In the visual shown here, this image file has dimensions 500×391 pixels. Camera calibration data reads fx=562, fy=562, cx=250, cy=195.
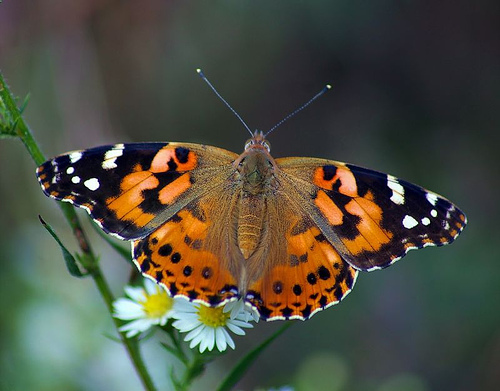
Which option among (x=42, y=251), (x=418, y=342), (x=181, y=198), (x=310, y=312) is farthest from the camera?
(x=418, y=342)

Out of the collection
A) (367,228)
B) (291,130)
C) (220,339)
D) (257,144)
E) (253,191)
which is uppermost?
(257,144)

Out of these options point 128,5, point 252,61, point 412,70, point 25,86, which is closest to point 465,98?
point 412,70

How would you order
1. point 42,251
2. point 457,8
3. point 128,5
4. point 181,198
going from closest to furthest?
point 181,198, point 42,251, point 128,5, point 457,8

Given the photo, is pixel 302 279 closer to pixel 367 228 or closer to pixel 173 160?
pixel 367 228

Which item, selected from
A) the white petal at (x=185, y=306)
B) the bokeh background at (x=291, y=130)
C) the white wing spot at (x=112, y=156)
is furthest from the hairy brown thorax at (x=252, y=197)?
A: the bokeh background at (x=291, y=130)

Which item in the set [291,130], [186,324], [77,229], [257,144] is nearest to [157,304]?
[186,324]

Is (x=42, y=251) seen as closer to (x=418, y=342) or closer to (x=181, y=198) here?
(x=181, y=198)
